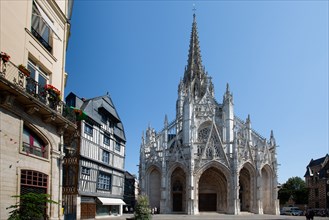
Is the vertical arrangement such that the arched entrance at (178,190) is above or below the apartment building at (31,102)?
below

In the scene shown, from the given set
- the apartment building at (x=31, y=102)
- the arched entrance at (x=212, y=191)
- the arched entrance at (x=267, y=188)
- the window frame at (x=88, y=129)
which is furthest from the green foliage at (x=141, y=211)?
the arched entrance at (x=267, y=188)

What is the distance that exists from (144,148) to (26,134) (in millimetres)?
42299

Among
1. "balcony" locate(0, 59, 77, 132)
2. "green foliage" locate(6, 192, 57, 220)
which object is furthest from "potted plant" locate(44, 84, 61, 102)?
"green foliage" locate(6, 192, 57, 220)

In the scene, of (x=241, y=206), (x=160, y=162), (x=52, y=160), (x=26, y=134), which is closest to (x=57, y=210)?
(x=52, y=160)

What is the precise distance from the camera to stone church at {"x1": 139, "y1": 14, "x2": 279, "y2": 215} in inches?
1980

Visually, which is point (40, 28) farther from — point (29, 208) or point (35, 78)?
point (29, 208)

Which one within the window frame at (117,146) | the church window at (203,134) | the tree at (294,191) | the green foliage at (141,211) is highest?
the church window at (203,134)

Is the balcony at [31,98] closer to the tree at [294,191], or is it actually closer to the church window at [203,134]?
the church window at [203,134]

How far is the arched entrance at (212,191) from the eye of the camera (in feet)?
174

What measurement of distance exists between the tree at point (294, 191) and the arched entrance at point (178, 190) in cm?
3717

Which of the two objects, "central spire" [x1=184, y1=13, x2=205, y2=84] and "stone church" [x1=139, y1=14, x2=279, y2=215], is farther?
"central spire" [x1=184, y1=13, x2=205, y2=84]

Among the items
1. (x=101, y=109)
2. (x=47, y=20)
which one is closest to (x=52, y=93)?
(x=47, y=20)

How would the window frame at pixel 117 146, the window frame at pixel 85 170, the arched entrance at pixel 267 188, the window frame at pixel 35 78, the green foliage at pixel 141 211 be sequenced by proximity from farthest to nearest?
the arched entrance at pixel 267 188, the window frame at pixel 117 146, the window frame at pixel 85 170, the green foliage at pixel 141 211, the window frame at pixel 35 78

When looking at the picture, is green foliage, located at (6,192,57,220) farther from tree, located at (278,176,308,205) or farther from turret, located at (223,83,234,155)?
tree, located at (278,176,308,205)
